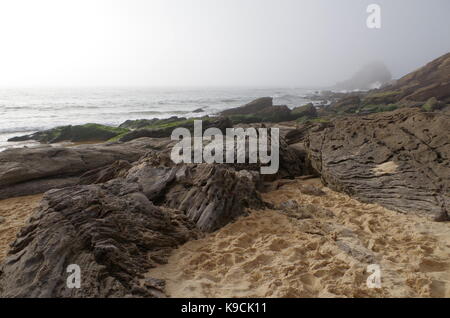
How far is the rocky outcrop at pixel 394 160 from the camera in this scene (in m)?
6.09

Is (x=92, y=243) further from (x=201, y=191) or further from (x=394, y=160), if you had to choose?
(x=394, y=160)

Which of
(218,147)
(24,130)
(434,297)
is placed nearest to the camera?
(434,297)

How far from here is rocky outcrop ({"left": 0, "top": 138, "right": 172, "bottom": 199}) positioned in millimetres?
9039

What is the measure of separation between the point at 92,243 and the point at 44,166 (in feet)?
22.7

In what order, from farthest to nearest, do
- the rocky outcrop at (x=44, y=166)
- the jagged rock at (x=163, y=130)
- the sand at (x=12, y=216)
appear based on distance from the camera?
the jagged rock at (x=163, y=130)
the rocky outcrop at (x=44, y=166)
the sand at (x=12, y=216)

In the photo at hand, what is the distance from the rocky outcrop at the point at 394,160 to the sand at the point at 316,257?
0.49 m

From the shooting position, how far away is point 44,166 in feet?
31.7

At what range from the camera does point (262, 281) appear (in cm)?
406

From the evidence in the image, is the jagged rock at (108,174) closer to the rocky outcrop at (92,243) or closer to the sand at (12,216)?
the sand at (12,216)

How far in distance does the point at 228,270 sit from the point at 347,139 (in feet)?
19.3

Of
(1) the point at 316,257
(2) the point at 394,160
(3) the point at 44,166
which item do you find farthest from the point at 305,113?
(1) the point at 316,257

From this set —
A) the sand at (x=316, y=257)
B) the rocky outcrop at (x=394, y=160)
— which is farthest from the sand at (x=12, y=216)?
the rocky outcrop at (x=394, y=160)
